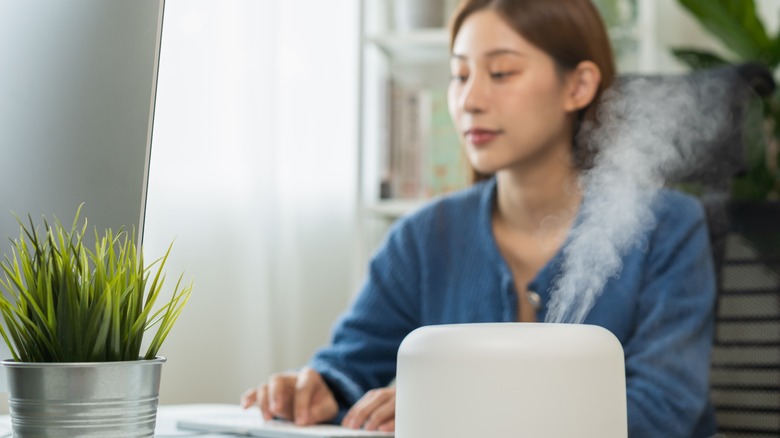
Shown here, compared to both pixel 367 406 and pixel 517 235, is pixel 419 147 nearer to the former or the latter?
pixel 517 235

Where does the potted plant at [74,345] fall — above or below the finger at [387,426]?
above

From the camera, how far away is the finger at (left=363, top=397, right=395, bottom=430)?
1092 millimetres

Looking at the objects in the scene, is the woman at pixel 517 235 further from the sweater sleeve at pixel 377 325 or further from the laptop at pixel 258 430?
the laptop at pixel 258 430

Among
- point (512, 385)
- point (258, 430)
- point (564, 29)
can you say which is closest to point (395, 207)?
point (564, 29)

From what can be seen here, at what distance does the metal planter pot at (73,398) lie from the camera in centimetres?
63

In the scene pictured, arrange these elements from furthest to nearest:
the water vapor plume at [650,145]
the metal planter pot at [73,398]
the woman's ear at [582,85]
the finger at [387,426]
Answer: the woman's ear at [582,85]
the water vapor plume at [650,145]
the finger at [387,426]
the metal planter pot at [73,398]

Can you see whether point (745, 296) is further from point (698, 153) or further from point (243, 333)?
point (243, 333)

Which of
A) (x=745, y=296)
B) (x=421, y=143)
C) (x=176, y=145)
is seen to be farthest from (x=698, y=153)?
(x=176, y=145)

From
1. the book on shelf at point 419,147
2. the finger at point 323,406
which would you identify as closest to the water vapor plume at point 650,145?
the finger at point 323,406

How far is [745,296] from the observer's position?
165 centimetres

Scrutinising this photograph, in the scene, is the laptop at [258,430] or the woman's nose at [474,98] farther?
the woman's nose at [474,98]

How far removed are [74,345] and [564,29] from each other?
1.14 m

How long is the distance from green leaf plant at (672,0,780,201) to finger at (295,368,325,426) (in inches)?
52.9

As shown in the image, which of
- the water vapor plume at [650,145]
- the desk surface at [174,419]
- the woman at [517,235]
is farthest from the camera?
the water vapor plume at [650,145]
